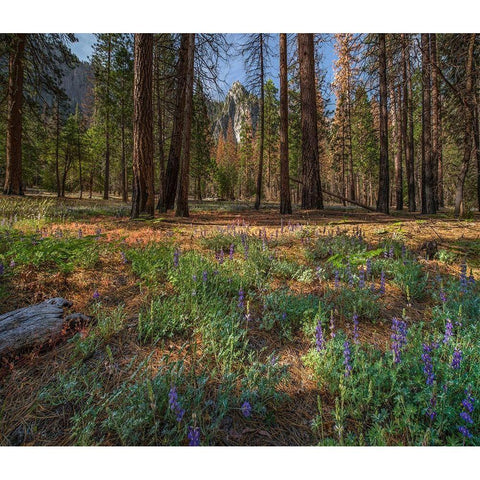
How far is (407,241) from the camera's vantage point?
16.6 ft

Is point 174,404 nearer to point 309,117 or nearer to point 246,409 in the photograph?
point 246,409

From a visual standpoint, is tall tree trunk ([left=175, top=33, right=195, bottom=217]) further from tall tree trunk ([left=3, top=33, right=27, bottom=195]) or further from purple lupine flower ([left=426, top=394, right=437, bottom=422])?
purple lupine flower ([left=426, top=394, right=437, bottom=422])

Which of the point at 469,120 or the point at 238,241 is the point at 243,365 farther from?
the point at 469,120

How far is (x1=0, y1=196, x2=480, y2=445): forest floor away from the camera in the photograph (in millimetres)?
1645

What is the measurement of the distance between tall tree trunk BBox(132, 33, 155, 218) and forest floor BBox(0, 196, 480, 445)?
→ 3194mm

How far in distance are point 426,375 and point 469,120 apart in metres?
8.53

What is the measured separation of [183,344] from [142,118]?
22.5 ft

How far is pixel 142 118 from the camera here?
7312 millimetres

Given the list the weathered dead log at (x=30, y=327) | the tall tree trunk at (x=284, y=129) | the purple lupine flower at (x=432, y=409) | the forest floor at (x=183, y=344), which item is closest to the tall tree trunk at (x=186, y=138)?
the tall tree trunk at (x=284, y=129)

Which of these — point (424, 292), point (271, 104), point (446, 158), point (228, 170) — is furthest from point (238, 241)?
point (228, 170)

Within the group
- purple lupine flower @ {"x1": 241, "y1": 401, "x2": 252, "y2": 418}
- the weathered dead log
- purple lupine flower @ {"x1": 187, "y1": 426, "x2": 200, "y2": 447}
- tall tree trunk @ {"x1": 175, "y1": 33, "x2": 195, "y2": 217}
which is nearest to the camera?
purple lupine flower @ {"x1": 187, "y1": 426, "x2": 200, "y2": 447}

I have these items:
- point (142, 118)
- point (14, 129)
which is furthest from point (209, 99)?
point (14, 129)

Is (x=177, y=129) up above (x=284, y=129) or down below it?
above

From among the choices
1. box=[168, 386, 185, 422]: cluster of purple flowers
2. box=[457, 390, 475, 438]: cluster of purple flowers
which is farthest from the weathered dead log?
box=[457, 390, 475, 438]: cluster of purple flowers
